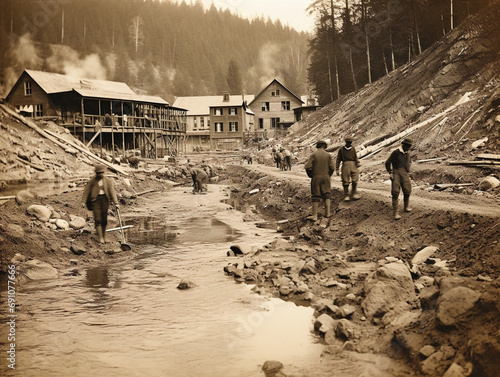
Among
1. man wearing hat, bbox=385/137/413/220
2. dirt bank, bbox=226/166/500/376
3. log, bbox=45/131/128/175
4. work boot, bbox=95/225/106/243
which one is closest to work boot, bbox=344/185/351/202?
dirt bank, bbox=226/166/500/376

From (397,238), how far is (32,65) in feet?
308

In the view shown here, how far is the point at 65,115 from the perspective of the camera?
38812mm

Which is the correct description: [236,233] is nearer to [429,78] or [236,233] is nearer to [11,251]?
[11,251]

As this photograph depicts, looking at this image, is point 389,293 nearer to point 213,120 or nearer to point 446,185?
point 446,185

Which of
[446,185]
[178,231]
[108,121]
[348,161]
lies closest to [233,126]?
[108,121]

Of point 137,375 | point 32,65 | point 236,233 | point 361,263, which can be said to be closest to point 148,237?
point 236,233

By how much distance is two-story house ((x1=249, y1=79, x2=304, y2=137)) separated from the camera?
61.2 meters

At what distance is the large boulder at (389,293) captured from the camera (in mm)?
6449

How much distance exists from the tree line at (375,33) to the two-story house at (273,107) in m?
5.91

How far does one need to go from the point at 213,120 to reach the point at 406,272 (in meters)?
57.1

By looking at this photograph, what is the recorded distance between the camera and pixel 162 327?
675 cm

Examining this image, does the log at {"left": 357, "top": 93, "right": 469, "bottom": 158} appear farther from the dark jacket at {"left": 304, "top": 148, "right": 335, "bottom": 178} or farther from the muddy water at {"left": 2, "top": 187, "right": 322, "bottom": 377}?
the muddy water at {"left": 2, "top": 187, "right": 322, "bottom": 377}

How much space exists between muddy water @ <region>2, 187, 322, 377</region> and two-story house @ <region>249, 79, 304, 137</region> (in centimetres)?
5215

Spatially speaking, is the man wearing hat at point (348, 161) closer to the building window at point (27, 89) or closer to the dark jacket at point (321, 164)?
the dark jacket at point (321, 164)
